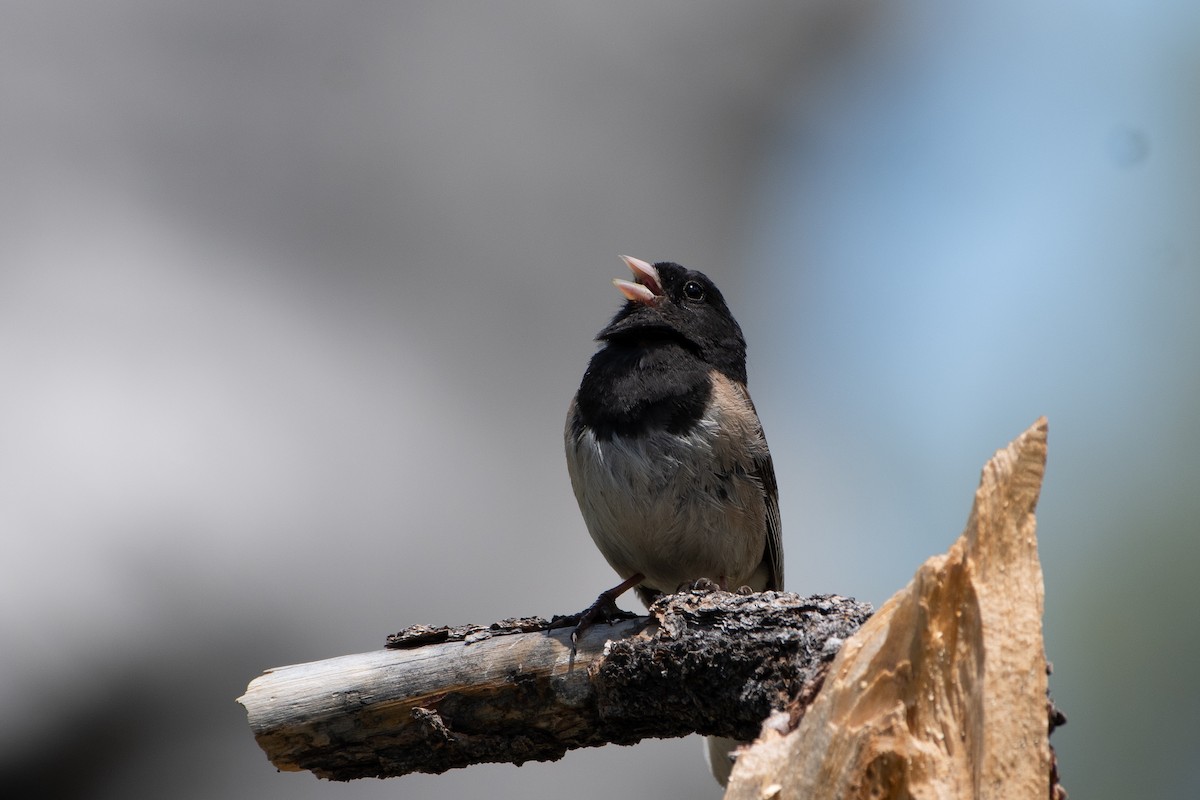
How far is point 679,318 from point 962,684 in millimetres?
2373

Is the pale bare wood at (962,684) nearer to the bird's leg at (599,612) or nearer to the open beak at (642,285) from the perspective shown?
the bird's leg at (599,612)

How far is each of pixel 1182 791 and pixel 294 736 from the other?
6.53 metres

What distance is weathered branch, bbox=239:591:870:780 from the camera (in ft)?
7.88

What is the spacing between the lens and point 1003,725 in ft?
5.73

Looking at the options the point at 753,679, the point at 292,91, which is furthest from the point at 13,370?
the point at 753,679

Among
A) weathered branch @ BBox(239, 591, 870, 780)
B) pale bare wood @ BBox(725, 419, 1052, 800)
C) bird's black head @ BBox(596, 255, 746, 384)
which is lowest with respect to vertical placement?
weathered branch @ BBox(239, 591, 870, 780)

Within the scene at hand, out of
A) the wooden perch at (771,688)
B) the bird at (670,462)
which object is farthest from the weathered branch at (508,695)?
the bird at (670,462)

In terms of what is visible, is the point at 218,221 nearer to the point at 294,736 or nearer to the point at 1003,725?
the point at 294,736

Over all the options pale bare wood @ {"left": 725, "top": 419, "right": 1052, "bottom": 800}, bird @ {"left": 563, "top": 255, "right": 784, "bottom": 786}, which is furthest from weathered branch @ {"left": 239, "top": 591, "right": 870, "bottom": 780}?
bird @ {"left": 563, "top": 255, "right": 784, "bottom": 786}

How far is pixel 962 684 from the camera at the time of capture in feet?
5.96

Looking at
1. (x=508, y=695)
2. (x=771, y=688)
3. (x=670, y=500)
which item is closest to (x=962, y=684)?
(x=771, y=688)

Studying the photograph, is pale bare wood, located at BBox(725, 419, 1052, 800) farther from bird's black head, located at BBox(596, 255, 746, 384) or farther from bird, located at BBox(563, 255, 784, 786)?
bird's black head, located at BBox(596, 255, 746, 384)

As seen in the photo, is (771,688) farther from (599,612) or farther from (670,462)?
(670,462)

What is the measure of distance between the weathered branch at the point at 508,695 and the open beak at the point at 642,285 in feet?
5.56
